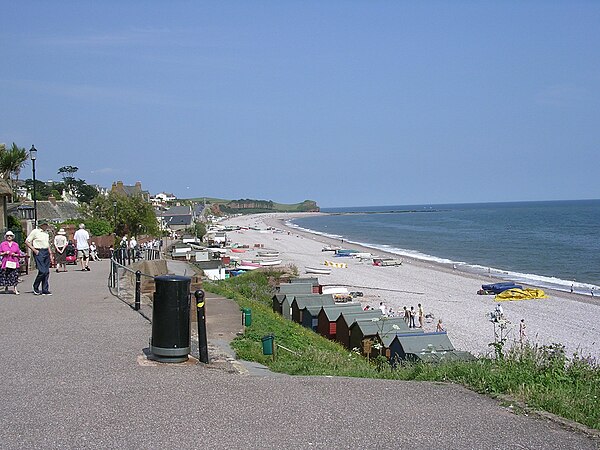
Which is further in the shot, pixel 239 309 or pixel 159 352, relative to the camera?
pixel 239 309

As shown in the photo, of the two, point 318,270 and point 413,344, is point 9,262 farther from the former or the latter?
point 318,270

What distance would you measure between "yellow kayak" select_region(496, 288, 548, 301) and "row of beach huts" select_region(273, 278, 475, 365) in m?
14.1

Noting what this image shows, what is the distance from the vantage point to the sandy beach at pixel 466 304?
25969 mm

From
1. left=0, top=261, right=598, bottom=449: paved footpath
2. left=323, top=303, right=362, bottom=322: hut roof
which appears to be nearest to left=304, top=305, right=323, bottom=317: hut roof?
left=323, top=303, right=362, bottom=322: hut roof

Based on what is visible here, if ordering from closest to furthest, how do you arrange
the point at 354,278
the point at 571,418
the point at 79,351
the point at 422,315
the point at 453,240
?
1. the point at 571,418
2. the point at 79,351
3. the point at 422,315
4. the point at 354,278
5. the point at 453,240

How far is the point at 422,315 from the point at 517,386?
77.6 feet

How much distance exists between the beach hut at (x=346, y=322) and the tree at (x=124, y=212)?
29280mm

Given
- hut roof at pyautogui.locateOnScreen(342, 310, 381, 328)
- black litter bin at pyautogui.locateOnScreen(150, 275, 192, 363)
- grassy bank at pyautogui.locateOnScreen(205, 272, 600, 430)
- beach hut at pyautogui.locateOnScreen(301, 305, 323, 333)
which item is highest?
black litter bin at pyautogui.locateOnScreen(150, 275, 192, 363)

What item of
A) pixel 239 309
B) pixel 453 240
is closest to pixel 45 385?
pixel 239 309

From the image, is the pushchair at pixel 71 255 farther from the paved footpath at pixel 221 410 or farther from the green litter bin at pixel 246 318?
the paved footpath at pixel 221 410

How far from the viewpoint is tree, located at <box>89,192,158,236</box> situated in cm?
4838

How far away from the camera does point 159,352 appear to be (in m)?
7.75

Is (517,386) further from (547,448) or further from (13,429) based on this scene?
(13,429)

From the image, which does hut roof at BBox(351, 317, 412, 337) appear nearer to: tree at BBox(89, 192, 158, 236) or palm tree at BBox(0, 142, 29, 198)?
palm tree at BBox(0, 142, 29, 198)
